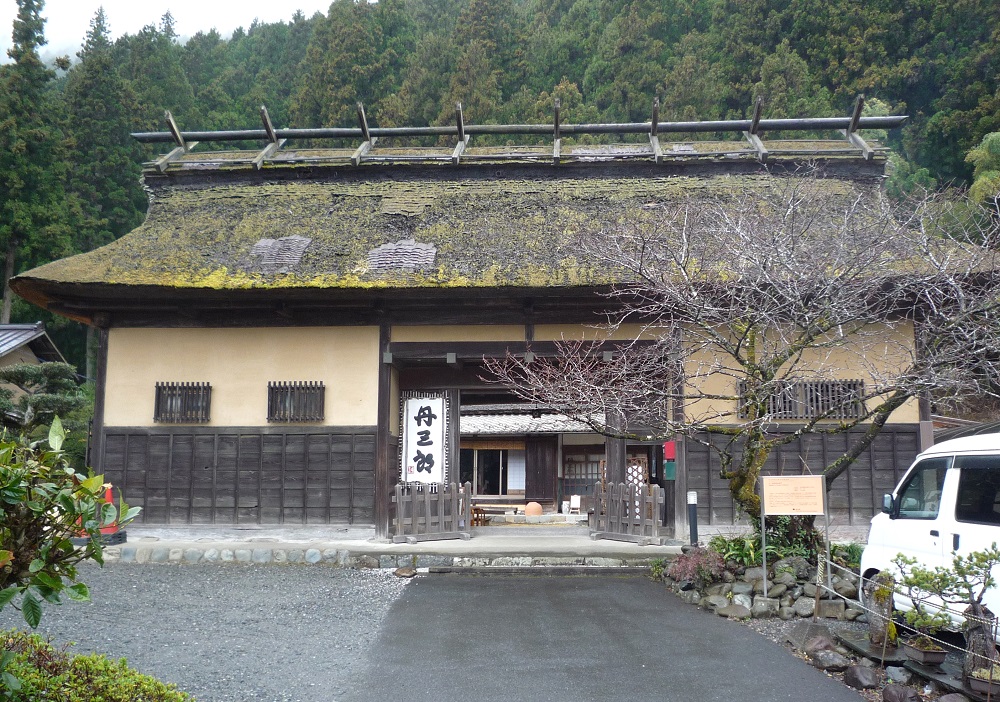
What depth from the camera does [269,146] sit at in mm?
15070

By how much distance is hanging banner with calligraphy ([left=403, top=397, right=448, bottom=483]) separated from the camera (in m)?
12.7

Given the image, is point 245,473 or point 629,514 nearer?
point 629,514

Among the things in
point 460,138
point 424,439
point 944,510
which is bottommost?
point 944,510

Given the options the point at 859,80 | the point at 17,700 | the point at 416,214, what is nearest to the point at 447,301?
the point at 416,214

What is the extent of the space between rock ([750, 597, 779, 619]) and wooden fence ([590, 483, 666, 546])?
3.68 m

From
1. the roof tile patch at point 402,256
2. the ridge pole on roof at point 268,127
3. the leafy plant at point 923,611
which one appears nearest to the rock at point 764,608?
the leafy plant at point 923,611

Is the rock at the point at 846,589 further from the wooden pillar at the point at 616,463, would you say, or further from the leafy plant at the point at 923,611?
the wooden pillar at the point at 616,463

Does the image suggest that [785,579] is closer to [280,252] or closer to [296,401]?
[296,401]

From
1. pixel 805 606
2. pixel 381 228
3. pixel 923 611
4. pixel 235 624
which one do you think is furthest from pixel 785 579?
pixel 381 228

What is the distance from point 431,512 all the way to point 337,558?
1836mm

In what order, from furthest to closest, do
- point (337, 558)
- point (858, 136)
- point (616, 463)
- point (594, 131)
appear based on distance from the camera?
point (594, 131) → point (858, 136) → point (616, 463) → point (337, 558)

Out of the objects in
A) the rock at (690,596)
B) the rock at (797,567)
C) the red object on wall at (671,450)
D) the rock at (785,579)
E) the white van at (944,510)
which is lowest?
the rock at (690,596)

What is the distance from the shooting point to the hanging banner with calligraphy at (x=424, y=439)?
41.7 feet

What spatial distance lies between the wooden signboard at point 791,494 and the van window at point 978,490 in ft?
5.90
